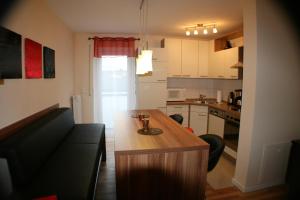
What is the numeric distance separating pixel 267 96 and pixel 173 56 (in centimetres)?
255

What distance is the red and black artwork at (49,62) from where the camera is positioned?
2.70 metres

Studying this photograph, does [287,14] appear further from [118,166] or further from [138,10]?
[118,166]

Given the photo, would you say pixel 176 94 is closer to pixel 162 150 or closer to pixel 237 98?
pixel 237 98

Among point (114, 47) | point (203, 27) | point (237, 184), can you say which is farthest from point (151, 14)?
point (237, 184)

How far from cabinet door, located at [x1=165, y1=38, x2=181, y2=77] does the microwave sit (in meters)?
0.35

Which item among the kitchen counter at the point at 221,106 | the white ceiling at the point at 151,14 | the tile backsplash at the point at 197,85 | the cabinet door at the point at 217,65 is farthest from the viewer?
the tile backsplash at the point at 197,85

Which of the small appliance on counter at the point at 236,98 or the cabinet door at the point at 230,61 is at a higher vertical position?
the cabinet door at the point at 230,61

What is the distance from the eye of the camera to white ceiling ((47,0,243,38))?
8.74 feet

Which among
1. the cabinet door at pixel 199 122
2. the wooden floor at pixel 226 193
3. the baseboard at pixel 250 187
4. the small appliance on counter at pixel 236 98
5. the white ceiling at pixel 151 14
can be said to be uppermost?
the white ceiling at pixel 151 14

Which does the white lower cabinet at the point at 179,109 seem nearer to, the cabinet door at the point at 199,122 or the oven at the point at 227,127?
the cabinet door at the point at 199,122

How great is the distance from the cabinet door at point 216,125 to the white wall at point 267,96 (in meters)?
1.20

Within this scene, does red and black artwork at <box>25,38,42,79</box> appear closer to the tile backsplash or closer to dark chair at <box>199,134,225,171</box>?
dark chair at <box>199,134,225,171</box>

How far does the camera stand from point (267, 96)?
2236 millimetres

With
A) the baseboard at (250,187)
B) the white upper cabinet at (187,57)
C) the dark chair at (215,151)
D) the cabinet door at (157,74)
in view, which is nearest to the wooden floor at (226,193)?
the baseboard at (250,187)
